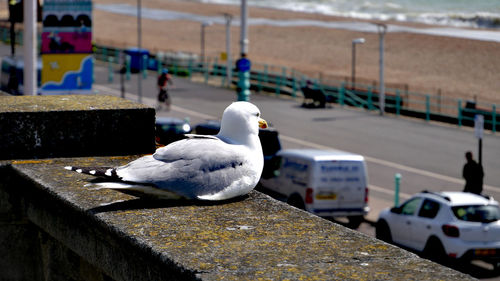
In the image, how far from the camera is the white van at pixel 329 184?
23.4m

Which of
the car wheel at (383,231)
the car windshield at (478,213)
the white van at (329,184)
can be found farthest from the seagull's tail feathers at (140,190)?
the white van at (329,184)

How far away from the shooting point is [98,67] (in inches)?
2566

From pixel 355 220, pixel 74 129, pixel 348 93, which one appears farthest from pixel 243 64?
pixel 74 129

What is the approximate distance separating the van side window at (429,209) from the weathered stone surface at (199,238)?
1489cm

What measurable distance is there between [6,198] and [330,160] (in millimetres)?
17869

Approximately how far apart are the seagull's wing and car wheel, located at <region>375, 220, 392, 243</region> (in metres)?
16.7

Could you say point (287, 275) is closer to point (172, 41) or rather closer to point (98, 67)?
point (98, 67)

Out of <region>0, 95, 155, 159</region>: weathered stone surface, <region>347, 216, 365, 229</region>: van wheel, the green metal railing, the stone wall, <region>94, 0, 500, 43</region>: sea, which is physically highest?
<region>94, 0, 500, 43</region>: sea

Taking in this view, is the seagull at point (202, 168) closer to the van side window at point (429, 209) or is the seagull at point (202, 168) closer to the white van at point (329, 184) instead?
the van side window at point (429, 209)

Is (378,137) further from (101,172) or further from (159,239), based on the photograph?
(159,239)

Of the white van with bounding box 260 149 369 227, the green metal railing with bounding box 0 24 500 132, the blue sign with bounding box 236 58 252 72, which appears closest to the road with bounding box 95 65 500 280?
the white van with bounding box 260 149 369 227

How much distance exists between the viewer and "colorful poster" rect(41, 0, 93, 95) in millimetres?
24750

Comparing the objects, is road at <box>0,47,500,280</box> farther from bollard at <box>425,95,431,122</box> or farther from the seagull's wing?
the seagull's wing

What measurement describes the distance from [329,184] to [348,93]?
89.5 ft
